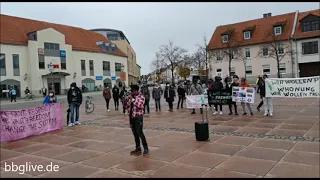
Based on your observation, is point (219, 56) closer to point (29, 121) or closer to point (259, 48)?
point (259, 48)

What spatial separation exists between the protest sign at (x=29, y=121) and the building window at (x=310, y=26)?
46.0 meters

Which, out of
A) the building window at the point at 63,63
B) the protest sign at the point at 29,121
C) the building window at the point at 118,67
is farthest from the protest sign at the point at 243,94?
the building window at the point at 118,67

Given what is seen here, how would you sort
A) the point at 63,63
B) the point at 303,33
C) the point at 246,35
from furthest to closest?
the point at 246,35
the point at 63,63
the point at 303,33

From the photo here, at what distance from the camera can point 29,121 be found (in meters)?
10.0

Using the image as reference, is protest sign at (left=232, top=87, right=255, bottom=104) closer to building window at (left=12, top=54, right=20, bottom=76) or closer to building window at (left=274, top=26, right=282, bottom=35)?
building window at (left=274, top=26, right=282, bottom=35)

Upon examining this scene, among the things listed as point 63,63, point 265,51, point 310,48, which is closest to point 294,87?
point 310,48

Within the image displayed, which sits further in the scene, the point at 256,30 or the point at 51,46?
the point at 256,30

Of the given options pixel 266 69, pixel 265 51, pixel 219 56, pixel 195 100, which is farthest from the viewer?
pixel 219 56

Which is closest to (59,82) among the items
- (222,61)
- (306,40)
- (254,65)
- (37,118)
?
(222,61)

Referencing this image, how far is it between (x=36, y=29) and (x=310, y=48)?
46.8 metres

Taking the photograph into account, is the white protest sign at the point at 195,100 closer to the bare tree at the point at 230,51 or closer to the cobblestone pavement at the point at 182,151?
the cobblestone pavement at the point at 182,151

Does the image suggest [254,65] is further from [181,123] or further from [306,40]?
[181,123]

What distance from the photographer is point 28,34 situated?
5000 centimetres

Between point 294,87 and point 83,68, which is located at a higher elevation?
point 83,68
